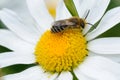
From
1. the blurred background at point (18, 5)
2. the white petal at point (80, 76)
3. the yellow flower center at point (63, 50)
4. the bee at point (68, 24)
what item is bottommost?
the white petal at point (80, 76)

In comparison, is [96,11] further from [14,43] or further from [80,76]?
[14,43]

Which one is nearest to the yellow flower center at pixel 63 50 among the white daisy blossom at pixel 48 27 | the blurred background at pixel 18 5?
the white daisy blossom at pixel 48 27

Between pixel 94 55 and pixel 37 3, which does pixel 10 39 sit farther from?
pixel 94 55

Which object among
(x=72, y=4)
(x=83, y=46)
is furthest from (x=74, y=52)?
(x=72, y=4)

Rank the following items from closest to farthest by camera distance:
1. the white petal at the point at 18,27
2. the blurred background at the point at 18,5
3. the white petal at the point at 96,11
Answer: the white petal at the point at 96,11 → the white petal at the point at 18,27 → the blurred background at the point at 18,5

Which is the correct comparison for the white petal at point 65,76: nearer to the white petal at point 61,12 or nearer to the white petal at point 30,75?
the white petal at point 30,75
